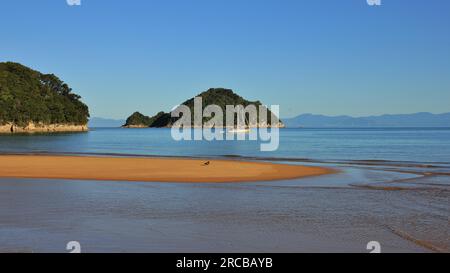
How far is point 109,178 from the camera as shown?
2789 centimetres

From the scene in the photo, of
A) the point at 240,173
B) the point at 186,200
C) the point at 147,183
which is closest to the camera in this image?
the point at 186,200
